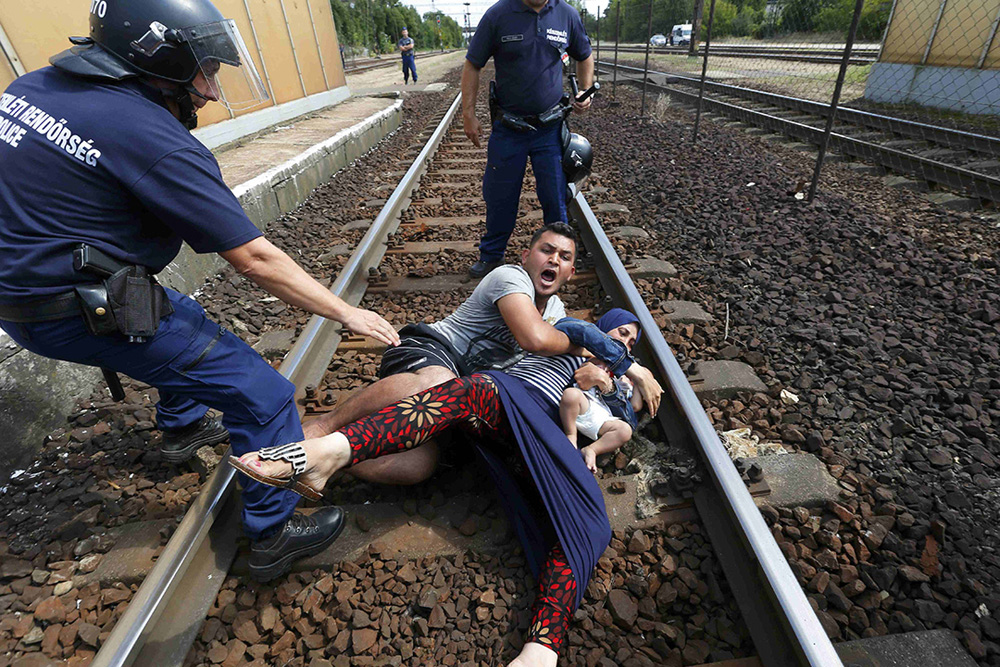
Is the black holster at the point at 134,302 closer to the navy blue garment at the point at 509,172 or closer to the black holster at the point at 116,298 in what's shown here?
the black holster at the point at 116,298

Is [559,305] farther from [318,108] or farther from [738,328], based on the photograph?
[318,108]

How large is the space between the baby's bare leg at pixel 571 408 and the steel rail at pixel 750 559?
1.49ft

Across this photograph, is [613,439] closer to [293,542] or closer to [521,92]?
[293,542]

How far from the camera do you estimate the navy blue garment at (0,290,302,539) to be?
183cm

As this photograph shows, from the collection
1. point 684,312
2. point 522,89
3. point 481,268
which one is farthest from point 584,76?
point 684,312

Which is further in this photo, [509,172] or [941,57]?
[941,57]

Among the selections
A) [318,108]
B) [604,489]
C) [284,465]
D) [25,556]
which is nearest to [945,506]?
[604,489]

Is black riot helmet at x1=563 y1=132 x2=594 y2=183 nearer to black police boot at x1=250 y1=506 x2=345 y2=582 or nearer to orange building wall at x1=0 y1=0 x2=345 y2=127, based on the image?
black police boot at x1=250 y1=506 x2=345 y2=582

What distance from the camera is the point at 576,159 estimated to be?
179 inches

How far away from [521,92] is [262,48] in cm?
835

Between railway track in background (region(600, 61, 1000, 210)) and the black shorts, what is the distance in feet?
18.1

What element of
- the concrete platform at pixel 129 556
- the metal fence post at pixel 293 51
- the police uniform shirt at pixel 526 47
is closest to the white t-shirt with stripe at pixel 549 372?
the concrete platform at pixel 129 556

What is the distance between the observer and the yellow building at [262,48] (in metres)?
5.46

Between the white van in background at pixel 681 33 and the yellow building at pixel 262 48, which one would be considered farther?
the white van in background at pixel 681 33
